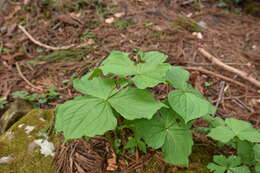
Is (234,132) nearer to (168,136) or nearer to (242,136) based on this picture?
(242,136)

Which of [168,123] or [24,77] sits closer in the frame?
[168,123]

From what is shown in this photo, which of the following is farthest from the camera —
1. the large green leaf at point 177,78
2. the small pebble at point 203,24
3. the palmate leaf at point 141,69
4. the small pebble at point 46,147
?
the small pebble at point 203,24

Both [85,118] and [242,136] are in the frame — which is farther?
[242,136]

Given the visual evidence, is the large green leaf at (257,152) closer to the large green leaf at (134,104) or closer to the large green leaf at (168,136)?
the large green leaf at (168,136)

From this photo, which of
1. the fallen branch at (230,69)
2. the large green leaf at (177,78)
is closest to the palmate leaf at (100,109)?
the large green leaf at (177,78)

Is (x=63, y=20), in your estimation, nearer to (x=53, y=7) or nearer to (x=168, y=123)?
(x=53, y=7)

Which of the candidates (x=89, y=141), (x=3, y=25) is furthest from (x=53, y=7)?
(x=89, y=141)

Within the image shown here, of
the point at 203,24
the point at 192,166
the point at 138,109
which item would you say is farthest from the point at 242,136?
the point at 203,24
